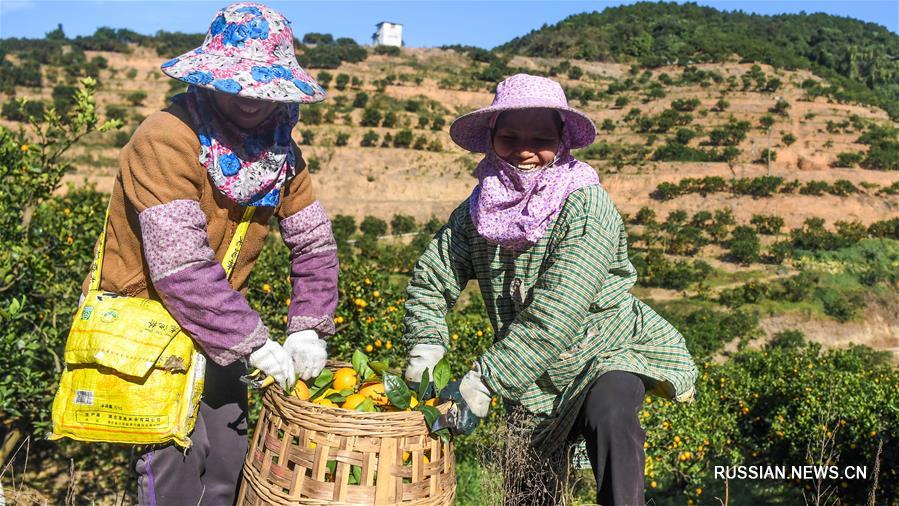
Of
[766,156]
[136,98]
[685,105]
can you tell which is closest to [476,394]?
[766,156]

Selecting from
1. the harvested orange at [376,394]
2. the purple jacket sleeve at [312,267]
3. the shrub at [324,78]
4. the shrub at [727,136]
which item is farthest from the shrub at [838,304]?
the shrub at [324,78]

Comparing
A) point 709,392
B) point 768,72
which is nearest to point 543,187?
point 709,392

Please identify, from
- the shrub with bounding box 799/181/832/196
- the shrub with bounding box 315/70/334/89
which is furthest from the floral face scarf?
the shrub with bounding box 315/70/334/89

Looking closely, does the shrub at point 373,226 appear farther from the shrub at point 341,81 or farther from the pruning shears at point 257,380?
the pruning shears at point 257,380

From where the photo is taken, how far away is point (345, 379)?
2.04m

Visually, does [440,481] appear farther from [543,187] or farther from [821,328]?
[821,328]

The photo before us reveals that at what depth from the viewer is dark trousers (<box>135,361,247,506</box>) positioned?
6.46 ft

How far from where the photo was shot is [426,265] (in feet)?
7.74

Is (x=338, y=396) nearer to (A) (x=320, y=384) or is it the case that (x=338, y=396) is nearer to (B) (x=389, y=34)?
(A) (x=320, y=384)

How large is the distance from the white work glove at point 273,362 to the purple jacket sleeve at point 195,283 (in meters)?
0.02

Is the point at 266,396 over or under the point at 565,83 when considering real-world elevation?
under

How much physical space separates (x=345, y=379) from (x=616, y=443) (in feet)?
2.56

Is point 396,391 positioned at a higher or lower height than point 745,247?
higher

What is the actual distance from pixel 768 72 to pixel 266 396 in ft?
160
